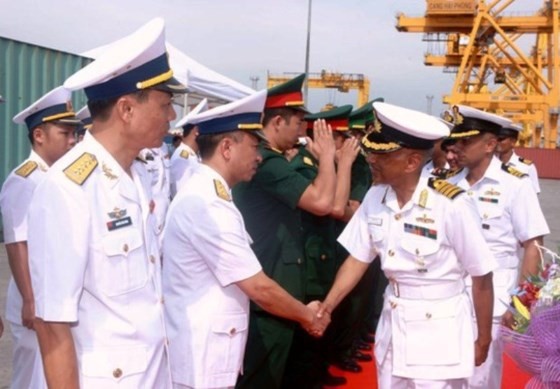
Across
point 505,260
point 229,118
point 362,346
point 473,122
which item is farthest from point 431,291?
point 362,346

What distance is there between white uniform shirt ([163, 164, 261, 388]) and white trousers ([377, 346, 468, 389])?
686 millimetres

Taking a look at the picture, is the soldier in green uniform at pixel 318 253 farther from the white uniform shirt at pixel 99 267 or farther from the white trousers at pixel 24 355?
the white uniform shirt at pixel 99 267

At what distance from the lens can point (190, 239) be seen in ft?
8.64

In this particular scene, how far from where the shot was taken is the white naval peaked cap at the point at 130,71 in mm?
1977

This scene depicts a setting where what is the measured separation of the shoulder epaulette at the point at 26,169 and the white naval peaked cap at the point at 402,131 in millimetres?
1703

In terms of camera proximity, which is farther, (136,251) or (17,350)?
(17,350)

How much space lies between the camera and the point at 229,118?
2857 millimetres

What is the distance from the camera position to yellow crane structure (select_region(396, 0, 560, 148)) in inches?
1334

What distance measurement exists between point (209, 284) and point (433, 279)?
928 millimetres

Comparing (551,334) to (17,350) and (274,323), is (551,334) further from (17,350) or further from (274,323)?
(17,350)

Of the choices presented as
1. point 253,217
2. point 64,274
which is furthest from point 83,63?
point 64,274

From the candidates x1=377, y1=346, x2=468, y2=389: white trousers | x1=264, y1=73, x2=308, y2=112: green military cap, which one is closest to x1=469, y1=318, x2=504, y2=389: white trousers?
x1=377, y1=346, x2=468, y2=389: white trousers

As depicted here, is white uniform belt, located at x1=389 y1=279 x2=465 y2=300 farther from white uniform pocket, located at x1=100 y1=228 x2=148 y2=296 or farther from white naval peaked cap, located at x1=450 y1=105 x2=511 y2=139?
white uniform pocket, located at x1=100 y1=228 x2=148 y2=296

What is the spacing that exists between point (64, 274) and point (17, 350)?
180 cm
